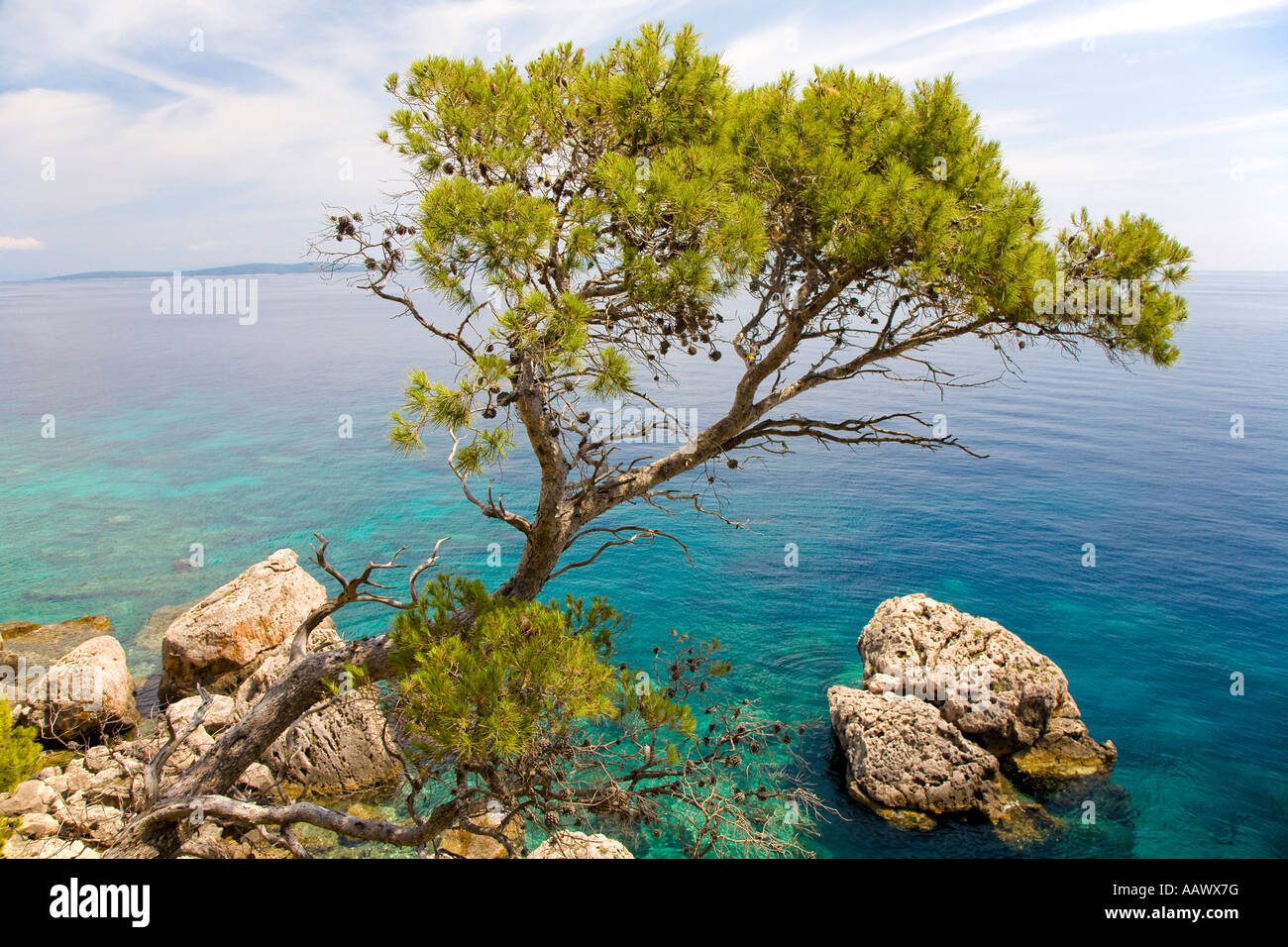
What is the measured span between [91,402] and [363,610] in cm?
4888

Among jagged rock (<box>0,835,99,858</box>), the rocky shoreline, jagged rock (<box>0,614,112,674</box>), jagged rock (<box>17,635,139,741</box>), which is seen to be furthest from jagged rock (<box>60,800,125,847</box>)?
jagged rock (<box>0,614,112,674</box>)

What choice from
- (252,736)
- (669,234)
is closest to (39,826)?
(252,736)

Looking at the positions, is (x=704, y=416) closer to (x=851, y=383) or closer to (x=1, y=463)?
(x=851, y=383)

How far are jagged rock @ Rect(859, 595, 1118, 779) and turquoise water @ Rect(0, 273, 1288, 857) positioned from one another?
3.68ft

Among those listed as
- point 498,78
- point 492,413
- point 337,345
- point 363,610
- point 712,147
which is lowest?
point 363,610

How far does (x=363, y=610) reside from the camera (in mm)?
22734

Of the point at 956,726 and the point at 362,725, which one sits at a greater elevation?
the point at 362,725

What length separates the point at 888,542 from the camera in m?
28.3

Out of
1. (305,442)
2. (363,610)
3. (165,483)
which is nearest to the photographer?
(363,610)

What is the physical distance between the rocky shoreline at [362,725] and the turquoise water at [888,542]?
3.02 feet

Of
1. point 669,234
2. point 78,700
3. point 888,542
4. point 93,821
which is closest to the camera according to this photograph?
point 669,234

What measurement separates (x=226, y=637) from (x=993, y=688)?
1733cm

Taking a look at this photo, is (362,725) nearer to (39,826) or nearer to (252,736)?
(39,826)

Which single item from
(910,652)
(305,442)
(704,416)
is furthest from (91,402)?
(910,652)
